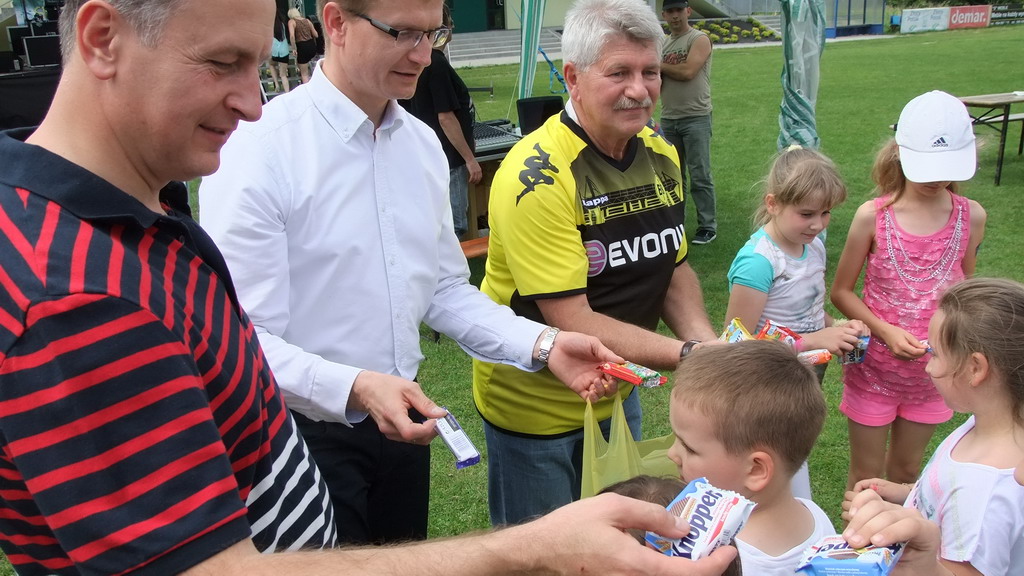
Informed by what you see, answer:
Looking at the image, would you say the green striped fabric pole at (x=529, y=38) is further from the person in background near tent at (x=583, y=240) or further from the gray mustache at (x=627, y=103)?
the gray mustache at (x=627, y=103)

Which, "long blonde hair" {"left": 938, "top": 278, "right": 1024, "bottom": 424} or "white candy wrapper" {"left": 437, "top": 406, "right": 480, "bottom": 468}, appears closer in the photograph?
"white candy wrapper" {"left": 437, "top": 406, "right": 480, "bottom": 468}

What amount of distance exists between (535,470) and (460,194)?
4533mm

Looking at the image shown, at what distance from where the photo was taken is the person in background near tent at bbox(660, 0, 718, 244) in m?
7.91

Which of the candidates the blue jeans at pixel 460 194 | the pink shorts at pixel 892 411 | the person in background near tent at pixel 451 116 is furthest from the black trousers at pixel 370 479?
the blue jeans at pixel 460 194

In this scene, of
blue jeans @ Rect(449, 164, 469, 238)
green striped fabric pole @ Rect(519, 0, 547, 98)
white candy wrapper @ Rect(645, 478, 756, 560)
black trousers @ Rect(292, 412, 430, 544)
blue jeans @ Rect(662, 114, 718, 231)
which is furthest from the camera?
green striped fabric pole @ Rect(519, 0, 547, 98)

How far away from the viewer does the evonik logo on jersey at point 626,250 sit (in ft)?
8.19

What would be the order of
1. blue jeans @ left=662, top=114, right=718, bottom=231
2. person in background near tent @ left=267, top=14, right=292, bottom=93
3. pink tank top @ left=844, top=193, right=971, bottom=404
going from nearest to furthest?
1. pink tank top @ left=844, top=193, right=971, bottom=404
2. blue jeans @ left=662, top=114, right=718, bottom=231
3. person in background near tent @ left=267, top=14, right=292, bottom=93

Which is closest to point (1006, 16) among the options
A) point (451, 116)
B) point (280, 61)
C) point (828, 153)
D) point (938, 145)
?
point (828, 153)

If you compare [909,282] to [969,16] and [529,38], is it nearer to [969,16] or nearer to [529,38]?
[529,38]

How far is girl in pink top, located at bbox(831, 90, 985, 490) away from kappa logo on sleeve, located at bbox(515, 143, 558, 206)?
1689 millimetres

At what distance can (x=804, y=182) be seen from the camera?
321cm

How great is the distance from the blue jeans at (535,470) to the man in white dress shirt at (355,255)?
0.40m

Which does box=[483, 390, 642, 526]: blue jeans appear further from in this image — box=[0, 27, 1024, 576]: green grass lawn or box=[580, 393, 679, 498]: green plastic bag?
box=[0, 27, 1024, 576]: green grass lawn

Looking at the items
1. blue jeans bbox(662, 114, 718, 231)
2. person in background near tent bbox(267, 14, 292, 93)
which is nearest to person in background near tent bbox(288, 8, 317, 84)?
person in background near tent bbox(267, 14, 292, 93)
